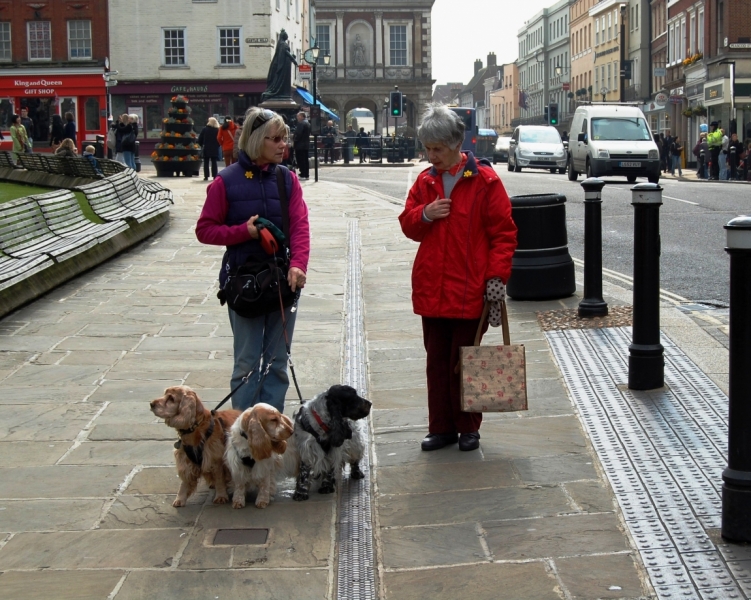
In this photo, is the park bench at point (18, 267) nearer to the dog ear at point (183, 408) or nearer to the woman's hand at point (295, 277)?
the woman's hand at point (295, 277)

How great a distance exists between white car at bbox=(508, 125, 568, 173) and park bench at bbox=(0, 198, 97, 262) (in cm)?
2679

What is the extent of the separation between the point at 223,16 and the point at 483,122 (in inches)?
4749

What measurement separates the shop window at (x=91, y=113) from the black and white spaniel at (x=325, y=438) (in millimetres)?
49213

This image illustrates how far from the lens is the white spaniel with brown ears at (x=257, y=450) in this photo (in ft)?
15.4

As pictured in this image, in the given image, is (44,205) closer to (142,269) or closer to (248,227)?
(142,269)

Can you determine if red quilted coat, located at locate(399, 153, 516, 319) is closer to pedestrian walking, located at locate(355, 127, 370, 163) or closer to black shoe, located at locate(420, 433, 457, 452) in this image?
black shoe, located at locate(420, 433, 457, 452)

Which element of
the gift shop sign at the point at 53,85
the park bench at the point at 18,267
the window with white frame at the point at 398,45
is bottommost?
the park bench at the point at 18,267

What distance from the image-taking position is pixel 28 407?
21.9 feet

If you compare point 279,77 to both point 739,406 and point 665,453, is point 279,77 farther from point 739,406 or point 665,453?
point 739,406

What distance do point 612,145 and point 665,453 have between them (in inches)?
974

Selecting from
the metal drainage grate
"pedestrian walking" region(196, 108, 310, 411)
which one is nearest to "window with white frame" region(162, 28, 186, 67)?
"pedestrian walking" region(196, 108, 310, 411)

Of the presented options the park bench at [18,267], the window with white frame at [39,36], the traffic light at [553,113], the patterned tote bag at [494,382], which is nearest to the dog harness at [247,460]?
→ the patterned tote bag at [494,382]

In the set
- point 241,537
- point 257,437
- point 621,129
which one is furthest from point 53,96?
point 241,537

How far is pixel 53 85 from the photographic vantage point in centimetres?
5169
